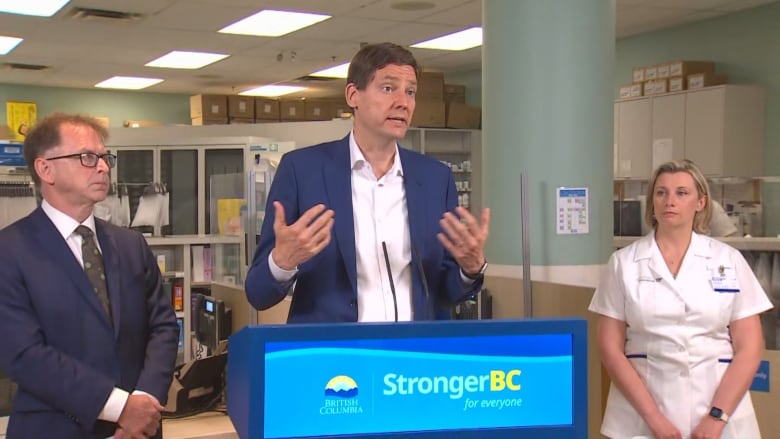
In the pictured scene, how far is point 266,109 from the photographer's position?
1077cm

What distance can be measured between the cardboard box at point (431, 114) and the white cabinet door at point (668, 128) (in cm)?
261

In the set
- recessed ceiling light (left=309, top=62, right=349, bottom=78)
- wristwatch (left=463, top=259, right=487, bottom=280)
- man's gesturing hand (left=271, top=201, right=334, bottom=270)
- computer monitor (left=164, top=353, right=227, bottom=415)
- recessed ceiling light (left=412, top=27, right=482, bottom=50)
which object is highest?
recessed ceiling light (left=412, top=27, right=482, bottom=50)

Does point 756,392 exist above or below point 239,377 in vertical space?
below

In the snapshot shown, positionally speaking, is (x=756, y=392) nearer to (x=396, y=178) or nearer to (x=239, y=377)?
(x=396, y=178)

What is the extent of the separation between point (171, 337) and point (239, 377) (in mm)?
900

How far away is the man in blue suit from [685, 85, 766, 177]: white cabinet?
569 centimetres

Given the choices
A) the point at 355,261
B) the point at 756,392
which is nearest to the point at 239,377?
the point at 355,261

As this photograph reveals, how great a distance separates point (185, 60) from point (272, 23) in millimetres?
2324

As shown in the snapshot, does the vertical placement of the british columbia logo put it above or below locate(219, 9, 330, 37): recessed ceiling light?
below

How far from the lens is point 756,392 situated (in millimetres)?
2666

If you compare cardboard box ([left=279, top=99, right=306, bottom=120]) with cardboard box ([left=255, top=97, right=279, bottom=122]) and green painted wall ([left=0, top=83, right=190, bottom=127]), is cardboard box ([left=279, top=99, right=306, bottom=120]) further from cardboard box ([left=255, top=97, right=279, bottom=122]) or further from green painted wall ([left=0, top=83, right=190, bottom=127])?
green painted wall ([left=0, top=83, right=190, bottom=127])

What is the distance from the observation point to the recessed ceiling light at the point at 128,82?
1084 cm

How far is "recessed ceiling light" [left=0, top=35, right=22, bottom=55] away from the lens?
319 inches

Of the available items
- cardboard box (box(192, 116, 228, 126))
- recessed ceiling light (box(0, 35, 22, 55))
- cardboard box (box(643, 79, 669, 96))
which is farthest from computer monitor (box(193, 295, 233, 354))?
cardboard box (box(192, 116, 228, 126))
